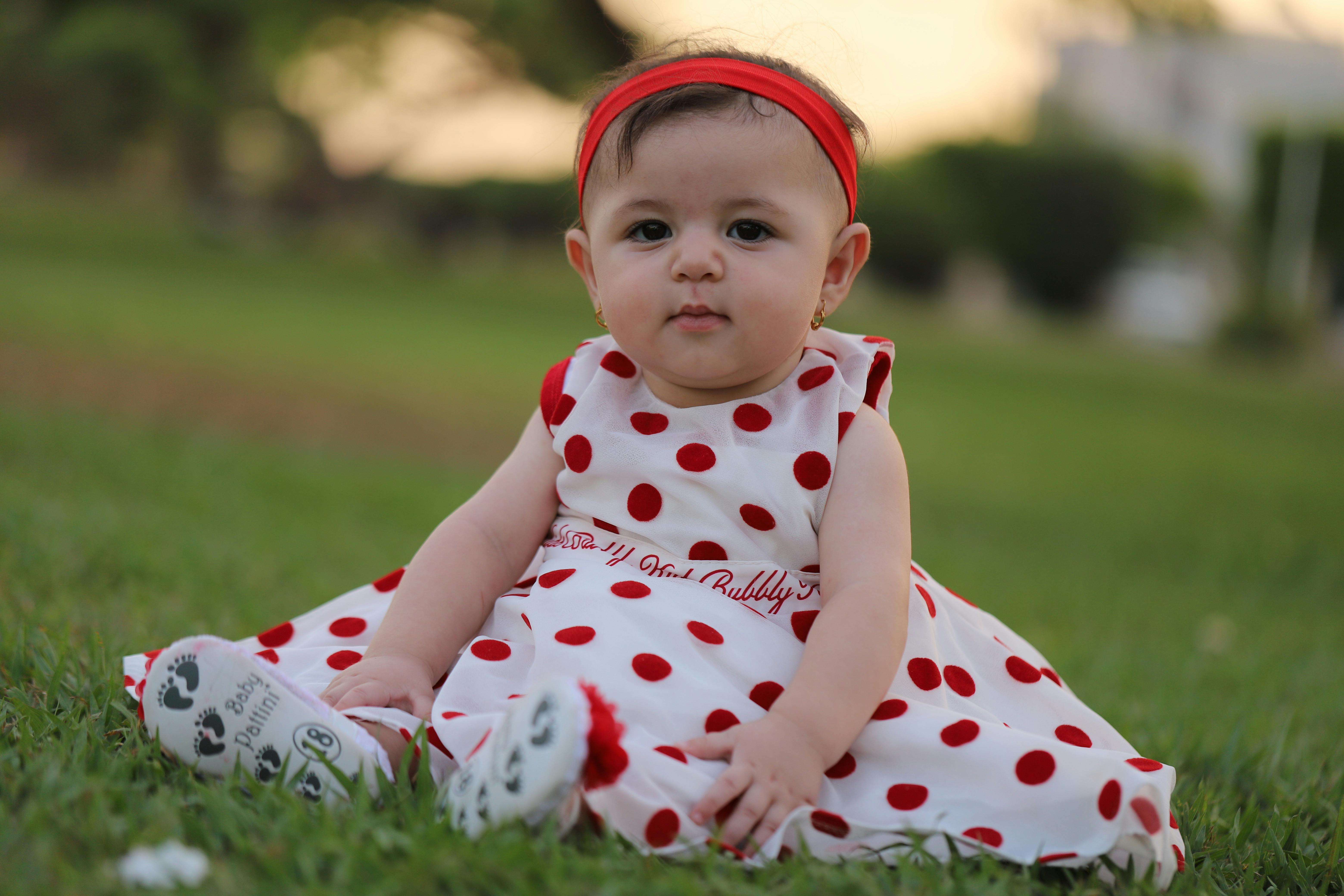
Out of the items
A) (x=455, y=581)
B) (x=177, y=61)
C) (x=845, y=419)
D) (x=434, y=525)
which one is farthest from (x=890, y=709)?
(x=177, y=61)

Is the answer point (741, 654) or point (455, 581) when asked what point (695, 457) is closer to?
point (741, 654)

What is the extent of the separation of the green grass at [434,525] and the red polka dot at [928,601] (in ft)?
1.49

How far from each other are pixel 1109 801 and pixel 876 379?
746mm

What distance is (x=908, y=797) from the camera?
1.53 meters

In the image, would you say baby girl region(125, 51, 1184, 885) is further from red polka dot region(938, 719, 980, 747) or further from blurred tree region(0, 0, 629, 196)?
blurred tree region(0, 0, 629, 196)

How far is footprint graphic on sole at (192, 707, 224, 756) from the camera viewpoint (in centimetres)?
147

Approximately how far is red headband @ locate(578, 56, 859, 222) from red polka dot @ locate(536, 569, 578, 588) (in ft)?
2.04

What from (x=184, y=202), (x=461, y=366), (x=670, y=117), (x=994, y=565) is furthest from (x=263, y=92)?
(x=670, y=117)

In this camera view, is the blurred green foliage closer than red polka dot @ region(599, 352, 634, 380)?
No

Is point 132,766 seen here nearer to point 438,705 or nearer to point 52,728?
point 52,728

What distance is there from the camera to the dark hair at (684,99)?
171cm

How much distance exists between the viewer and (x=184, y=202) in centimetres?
2756

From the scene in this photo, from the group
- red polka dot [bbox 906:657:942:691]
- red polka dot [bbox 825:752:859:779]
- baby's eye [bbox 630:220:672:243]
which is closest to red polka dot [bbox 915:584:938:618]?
red polka dot [bbox 906:657:942:691]

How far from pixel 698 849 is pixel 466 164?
2429cm
